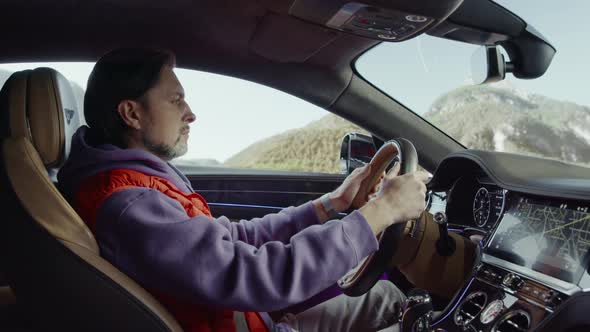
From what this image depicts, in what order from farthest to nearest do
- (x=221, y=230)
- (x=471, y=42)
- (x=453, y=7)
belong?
1. (x=471, y=42)
2. (x=453, y=7)
3. (x=221, y=230)

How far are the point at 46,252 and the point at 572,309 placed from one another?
3.79 feet

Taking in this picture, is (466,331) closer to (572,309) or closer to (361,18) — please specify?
(572,309)

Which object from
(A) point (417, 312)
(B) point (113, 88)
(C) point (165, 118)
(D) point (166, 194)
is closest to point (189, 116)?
(C) point (165, 118)

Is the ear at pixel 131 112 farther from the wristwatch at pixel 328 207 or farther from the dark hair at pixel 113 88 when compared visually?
the wristwatch at pixel 328 207

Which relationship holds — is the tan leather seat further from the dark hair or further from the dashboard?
the dashboard


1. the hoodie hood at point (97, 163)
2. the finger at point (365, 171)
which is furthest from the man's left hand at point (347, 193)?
the hoodie hood at point (97, 163)

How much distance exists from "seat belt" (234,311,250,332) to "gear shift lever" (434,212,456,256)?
64 cm

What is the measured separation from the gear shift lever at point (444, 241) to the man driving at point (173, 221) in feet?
0.92

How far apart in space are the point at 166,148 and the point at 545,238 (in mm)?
1065

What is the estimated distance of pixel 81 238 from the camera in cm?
110

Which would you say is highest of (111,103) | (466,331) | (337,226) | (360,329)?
(111,103)

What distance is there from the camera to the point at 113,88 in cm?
140

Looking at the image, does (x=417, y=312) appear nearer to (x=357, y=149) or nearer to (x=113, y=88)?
(x=357, y=149)

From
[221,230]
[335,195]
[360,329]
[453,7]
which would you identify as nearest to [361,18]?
[453,7]
